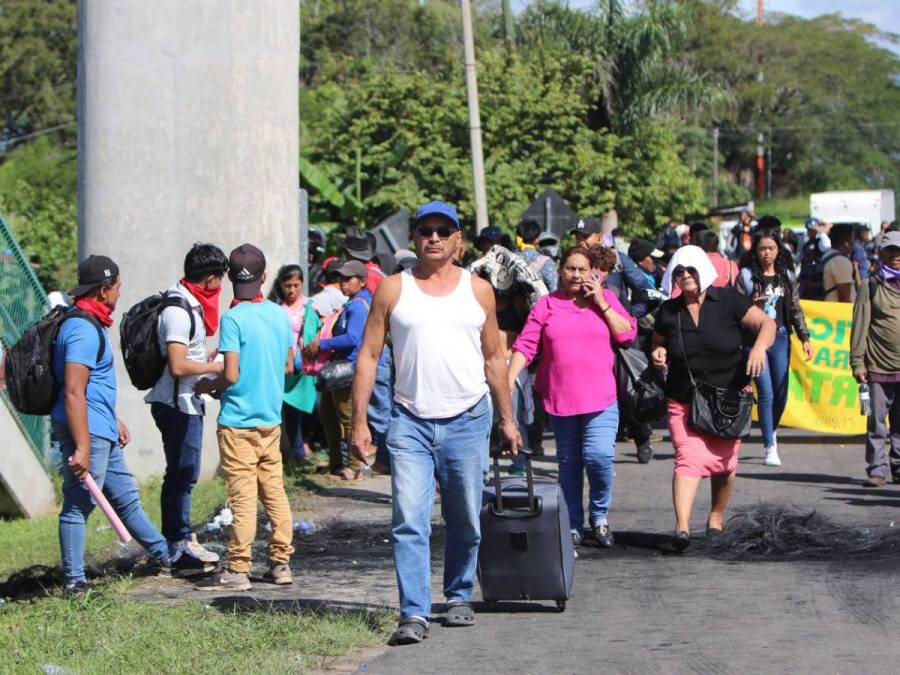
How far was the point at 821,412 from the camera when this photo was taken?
48.0ft

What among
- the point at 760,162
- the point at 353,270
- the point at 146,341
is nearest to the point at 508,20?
the point at 353,270

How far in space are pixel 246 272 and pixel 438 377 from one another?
1.69m

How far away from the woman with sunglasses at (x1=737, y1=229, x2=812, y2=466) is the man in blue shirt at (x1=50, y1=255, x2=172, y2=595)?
5.82 m

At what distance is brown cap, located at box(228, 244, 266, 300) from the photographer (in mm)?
7895

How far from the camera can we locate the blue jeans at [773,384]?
1228cm

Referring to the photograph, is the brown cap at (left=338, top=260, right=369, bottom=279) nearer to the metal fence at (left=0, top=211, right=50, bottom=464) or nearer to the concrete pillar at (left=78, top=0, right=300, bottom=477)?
the concrete pillar at (left=78, top=0, right=300, bottom=477)

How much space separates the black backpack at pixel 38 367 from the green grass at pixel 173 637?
1067mm

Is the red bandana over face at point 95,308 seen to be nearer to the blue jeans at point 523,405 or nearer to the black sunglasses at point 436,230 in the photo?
the black sunglasses at point 436,230

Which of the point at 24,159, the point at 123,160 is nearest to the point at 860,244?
the point at 123,160

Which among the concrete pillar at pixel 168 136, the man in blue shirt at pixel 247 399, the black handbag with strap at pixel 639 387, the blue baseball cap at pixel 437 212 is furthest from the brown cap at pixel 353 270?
the blue baseball cap at pixel 437 212

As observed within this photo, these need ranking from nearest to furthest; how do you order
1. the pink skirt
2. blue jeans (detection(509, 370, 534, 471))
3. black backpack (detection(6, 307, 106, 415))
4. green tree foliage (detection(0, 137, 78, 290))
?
black backpack (detection(6, 307, 106, 415)) → the pink skirt → blue jeans (detection(509, 370, 534, 471)) → green tree foliage (detection(0, 137, 78, 290))

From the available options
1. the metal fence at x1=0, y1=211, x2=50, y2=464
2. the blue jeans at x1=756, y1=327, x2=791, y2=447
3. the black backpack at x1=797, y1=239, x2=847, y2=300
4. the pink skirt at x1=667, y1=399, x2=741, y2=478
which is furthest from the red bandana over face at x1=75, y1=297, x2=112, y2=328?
the black backpack at x1=797, y1=239, x2=847, y2=300

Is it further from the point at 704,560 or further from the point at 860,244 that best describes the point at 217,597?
the point at 860,244

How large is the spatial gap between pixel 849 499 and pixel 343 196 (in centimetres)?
2018
